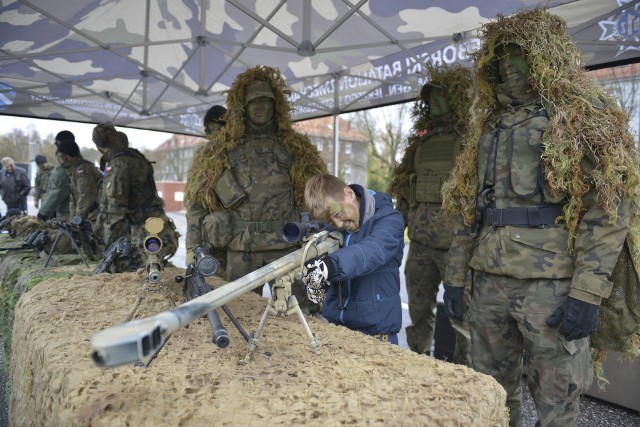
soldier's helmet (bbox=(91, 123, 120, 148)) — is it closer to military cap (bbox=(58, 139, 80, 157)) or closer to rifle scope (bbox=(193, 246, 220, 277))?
military cap (bbox=(58, 139, 80, 157))

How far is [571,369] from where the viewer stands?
219 centimetres

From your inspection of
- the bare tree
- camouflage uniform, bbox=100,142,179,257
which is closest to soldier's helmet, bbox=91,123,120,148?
camouflage uniform, bbox=100,142,179,257

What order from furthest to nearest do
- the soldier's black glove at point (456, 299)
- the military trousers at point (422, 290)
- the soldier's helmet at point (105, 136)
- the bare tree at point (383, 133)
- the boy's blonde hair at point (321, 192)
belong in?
the bare tree at point (383, 133), the soldier's helmet at point (105, 136), the military trousers at point (422, 290), the soldier's black glove at point (456, 299), the boy's blonde hair at point (321, 192)

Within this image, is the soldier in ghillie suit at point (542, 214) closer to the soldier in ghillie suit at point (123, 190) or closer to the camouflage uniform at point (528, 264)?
the camouflage uniform at point (528, 264)

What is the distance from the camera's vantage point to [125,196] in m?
5.05

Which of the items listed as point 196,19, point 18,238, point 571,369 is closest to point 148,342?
point 571,369

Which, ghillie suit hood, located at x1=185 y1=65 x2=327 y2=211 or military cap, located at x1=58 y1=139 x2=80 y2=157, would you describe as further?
military cap, located at x1=58 y1=139 x2=80 y2=157

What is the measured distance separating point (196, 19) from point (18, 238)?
3401 millimetres

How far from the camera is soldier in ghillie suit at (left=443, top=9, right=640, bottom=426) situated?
2.11 meters

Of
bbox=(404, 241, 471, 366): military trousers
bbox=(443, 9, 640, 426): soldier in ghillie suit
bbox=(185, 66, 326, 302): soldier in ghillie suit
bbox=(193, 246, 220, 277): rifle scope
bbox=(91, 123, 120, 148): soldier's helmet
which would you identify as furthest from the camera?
bbox=(91, 123, 120, 148): soldier's helmet

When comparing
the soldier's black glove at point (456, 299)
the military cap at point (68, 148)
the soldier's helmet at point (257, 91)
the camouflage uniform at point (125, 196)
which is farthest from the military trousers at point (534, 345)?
the military cap at point (68, 148)

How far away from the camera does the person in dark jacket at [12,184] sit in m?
11.4

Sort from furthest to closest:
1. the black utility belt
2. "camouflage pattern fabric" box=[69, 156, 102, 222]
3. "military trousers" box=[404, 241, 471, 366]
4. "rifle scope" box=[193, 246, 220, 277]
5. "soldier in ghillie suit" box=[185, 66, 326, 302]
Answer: "camouflage pattern fabric" box=[69, 156, 102, 222] → "military trousers" box=[404, 241, 471, 366] → "soldier in ghillie suit" box=[185, 66, 326, 302] → the black utility belt → "rifle scope" box=[193, 246, 220, 277]

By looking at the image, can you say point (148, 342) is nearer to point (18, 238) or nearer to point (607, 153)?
point (607, 153)
